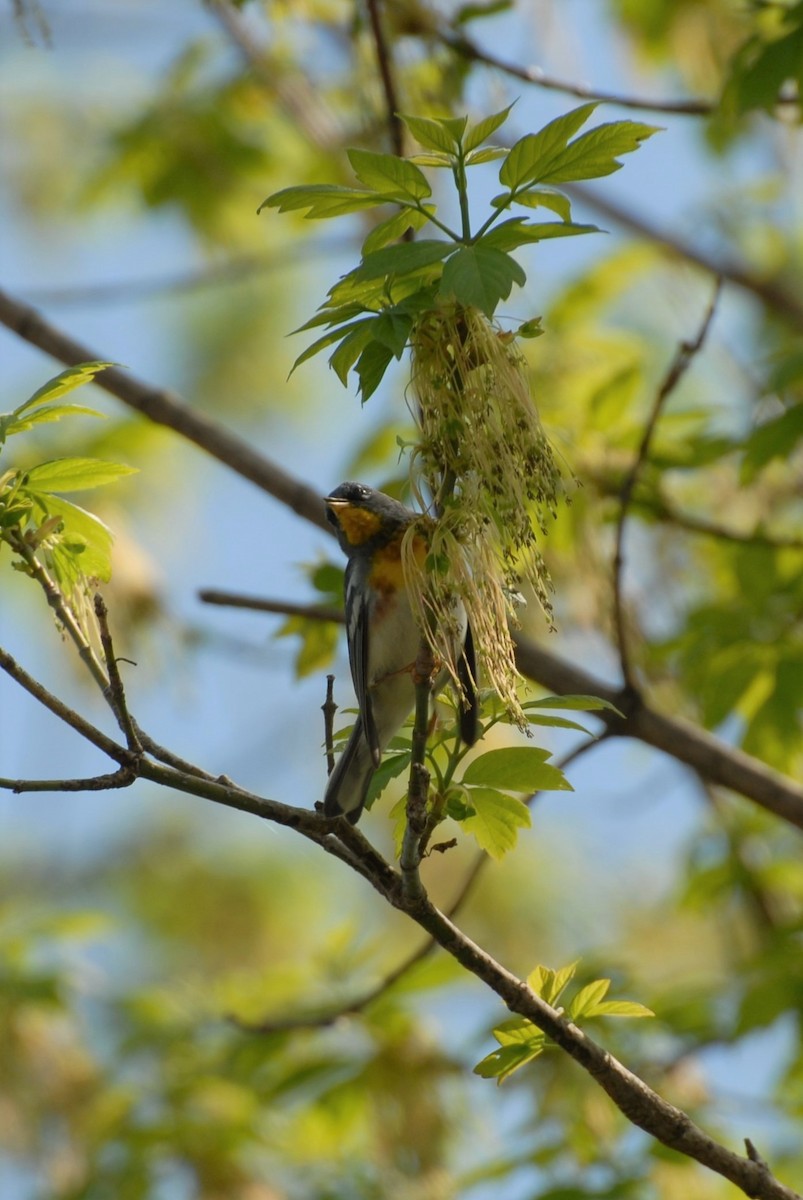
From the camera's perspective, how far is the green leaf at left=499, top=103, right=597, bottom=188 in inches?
83.0

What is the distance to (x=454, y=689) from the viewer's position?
2473mm

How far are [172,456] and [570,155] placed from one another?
23.5 ft

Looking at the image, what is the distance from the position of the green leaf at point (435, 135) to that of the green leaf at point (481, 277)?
0.22 metres

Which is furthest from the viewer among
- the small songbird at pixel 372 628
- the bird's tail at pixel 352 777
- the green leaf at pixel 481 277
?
the small songbird at pixel 372 628

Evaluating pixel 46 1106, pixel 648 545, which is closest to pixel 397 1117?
pixel 46 1106

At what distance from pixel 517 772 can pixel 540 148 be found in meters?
1.03

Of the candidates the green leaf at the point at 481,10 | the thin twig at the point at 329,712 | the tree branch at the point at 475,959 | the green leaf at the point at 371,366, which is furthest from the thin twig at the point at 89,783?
the green leaf at the point at 481,10

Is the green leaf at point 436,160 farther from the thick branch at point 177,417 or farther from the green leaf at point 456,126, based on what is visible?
the thick branch at point 177,417

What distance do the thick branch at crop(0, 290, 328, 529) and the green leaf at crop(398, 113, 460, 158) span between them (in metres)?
2.09

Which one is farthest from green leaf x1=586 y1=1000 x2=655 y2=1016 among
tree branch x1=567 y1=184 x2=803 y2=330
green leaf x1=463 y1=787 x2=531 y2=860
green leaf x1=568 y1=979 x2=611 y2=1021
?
tree branch x1=567 y1=184 x2=803 y2=330

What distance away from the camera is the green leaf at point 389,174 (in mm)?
2088

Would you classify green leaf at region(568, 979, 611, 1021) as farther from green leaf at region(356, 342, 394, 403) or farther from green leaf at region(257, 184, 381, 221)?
green leaf at region(257, 184, 381, 221)

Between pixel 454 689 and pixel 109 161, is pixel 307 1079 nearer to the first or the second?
pixel 454 689

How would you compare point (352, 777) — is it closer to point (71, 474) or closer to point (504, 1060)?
point (504, 1060)
